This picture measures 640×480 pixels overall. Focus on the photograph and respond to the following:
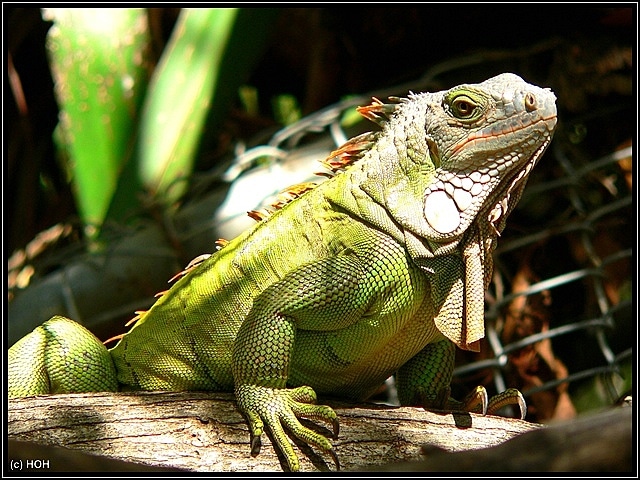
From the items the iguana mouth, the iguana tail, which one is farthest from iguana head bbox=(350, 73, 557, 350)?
the iguana tail

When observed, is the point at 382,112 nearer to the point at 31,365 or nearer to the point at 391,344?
the point at 391,344

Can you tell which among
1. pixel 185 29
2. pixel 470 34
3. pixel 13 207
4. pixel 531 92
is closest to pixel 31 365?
pixel 531 92

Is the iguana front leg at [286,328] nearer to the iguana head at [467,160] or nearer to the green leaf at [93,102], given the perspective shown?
the iguana head at [467,160]

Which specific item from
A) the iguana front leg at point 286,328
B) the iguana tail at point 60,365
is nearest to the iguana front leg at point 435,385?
the iguana front leg at point 286,328

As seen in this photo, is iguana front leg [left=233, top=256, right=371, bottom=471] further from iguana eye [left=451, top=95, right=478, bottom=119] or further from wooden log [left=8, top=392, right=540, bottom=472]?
iguana eye [left=451, top=95, right=478, bottom=119]

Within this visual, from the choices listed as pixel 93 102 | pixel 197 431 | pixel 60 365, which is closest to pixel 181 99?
pixel 93 102

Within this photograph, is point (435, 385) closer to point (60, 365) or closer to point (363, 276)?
point (363, 276)
